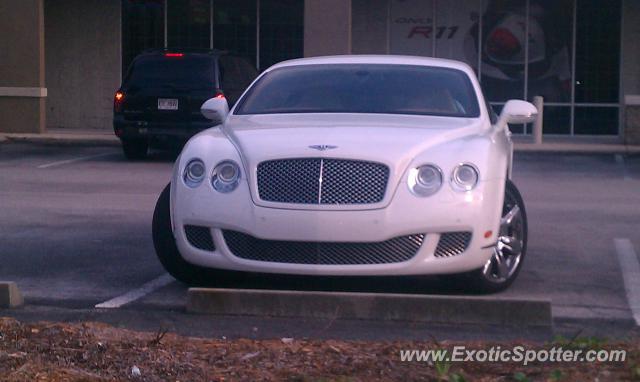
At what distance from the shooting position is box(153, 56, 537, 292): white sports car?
6410mm

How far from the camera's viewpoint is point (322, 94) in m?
7.96

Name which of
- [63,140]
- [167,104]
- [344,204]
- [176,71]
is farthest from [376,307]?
[63,140]

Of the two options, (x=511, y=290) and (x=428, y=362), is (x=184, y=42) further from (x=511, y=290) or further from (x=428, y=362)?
(x=428, y=362)

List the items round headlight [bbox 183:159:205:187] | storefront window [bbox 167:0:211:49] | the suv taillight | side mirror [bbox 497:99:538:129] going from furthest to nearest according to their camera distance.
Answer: storefront window [bbox 167:0:211:49]
the suv taillight
side mirror [bbox 497:99:538:129]
round headlight [bbox 183:159:205:187]

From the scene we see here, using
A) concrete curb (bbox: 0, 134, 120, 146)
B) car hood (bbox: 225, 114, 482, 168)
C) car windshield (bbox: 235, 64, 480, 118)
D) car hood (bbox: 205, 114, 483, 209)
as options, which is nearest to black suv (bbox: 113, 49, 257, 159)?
concrete curb (bbox: 0, 134, 120, 146)

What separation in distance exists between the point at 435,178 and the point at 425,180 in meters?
0.06

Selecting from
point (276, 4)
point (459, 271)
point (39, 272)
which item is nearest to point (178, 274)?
point (39, 272)

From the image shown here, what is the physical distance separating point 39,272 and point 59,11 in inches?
658

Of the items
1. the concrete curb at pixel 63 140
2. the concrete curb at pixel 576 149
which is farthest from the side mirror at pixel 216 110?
the concrete curb at pixel 63 140

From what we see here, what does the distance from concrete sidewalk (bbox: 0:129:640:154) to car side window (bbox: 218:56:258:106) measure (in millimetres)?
3329

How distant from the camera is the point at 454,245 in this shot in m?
6.50

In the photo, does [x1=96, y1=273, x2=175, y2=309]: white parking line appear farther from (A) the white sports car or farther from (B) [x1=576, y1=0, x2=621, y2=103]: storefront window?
(B) [x1=576, y1=0, x2=621, y2=103]: storefront window

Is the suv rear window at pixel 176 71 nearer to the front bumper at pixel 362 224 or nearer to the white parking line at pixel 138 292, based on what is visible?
the white parking line at pixel 138 292

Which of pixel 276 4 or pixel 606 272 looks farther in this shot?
pixel 276 4
